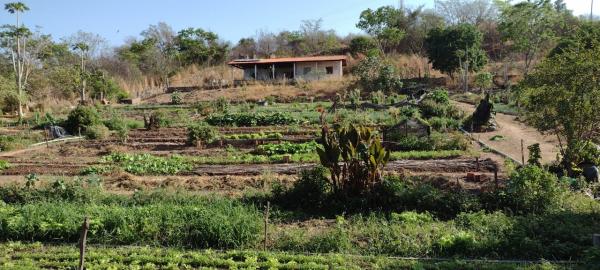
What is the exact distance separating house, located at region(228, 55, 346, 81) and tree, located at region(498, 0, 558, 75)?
1439 centimetres

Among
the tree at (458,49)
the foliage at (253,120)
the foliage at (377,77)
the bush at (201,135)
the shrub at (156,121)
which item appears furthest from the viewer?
the tree at (458,49)

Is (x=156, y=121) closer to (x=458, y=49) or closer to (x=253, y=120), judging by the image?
(x=253, y=120)

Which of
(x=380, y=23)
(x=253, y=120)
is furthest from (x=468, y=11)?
(x=253, y=120)

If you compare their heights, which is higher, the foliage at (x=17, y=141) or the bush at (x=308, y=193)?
the foliage at (x=17, y=141)

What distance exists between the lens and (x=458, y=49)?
118 feet

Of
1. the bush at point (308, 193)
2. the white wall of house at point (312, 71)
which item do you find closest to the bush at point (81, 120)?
the bush at point (308, 193)

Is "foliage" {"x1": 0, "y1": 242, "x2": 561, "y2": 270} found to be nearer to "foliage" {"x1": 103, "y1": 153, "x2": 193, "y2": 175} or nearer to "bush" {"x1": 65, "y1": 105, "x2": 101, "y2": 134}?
"foliage" {"x1": 103, "y1": 153, "x2": 193, "y2": 175}

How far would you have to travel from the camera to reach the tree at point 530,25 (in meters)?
36.6

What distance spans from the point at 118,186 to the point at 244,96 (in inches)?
1017

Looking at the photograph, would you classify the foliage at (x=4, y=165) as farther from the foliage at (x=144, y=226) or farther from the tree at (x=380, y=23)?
the tree at (x=380, y=23)

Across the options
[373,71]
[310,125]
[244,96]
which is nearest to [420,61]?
[373,71]

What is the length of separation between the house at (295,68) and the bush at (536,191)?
3479 centimetres

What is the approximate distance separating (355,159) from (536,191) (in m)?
2.93

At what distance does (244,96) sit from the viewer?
3588 centimetres
